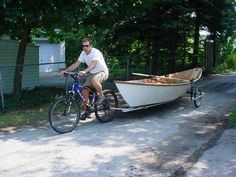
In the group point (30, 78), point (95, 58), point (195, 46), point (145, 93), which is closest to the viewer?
point (95, 58)

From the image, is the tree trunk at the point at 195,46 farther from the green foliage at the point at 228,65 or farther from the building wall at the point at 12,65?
the building wall at the point at 12,65

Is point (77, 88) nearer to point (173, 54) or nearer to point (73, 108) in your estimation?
point (73, 108)

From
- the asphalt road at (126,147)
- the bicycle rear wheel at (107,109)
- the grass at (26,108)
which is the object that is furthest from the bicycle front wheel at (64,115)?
the grass at (26,108)

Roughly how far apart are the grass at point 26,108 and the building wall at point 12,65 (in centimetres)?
127

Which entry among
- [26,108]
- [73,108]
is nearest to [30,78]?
[26,108]

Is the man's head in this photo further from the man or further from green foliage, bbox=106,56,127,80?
green foliage, bbox=106,56,127,80

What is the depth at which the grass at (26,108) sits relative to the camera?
965 centimetres

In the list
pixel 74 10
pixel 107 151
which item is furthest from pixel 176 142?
pixel 74 10

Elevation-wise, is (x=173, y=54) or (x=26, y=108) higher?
(x=173, y=54)

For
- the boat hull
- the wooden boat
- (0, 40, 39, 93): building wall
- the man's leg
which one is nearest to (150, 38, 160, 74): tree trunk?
(0, 40, 39, 93): building wall

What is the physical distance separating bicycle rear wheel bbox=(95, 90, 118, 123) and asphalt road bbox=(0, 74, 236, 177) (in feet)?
0.70

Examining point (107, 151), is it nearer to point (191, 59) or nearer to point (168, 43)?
point (168, 43)

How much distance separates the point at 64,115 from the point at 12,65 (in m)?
7.52

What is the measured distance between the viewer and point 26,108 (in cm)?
1137
